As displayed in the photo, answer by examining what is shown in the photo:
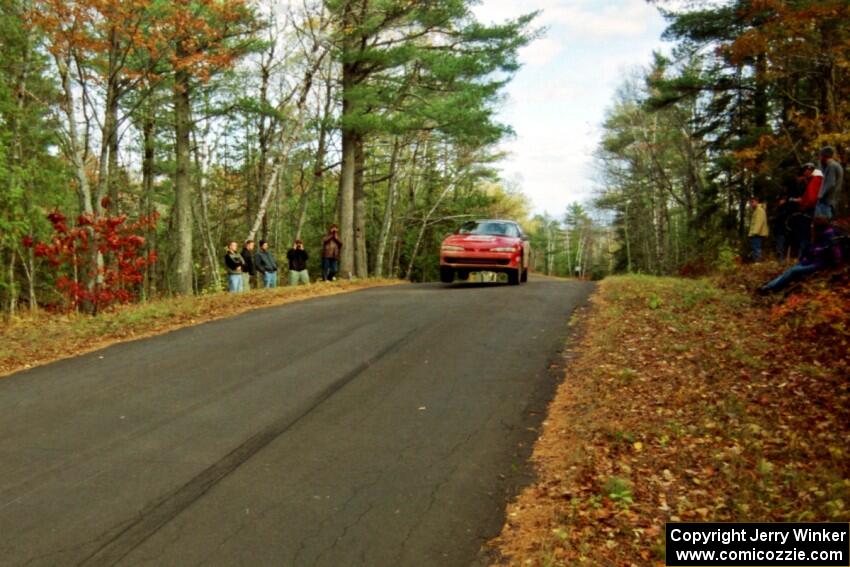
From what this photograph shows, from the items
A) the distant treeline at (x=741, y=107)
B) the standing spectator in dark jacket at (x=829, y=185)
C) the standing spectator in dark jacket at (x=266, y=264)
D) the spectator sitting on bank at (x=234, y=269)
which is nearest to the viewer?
the standing spectator in dark jacket at (x=829, y=185)

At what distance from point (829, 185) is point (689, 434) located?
256 inches

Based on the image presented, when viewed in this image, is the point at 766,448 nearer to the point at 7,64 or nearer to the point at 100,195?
the point at 100,195

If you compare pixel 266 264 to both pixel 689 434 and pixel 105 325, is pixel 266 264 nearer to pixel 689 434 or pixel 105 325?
pixel 105 325

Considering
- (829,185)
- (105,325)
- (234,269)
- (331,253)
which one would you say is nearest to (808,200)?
(829,185)

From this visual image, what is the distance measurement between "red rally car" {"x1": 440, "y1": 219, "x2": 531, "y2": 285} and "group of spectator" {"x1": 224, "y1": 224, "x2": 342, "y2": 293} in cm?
506

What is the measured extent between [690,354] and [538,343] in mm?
2202

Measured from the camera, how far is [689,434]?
577 cm

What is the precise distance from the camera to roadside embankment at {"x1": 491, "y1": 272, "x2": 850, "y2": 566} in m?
4.36

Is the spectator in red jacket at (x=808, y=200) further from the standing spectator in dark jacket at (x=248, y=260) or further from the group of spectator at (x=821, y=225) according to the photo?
the standing spectator in dark jacket at (x=248, y=260)

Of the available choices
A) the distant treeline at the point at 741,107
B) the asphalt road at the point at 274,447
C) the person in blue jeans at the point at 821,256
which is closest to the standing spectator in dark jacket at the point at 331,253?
the asphalt road at the point at 274,447

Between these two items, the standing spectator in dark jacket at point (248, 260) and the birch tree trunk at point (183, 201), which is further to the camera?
the birch tree trunk at point (183, 201)

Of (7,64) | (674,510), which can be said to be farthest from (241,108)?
(674,510)

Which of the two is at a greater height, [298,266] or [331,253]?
[331,253]

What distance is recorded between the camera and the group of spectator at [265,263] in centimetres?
1678
